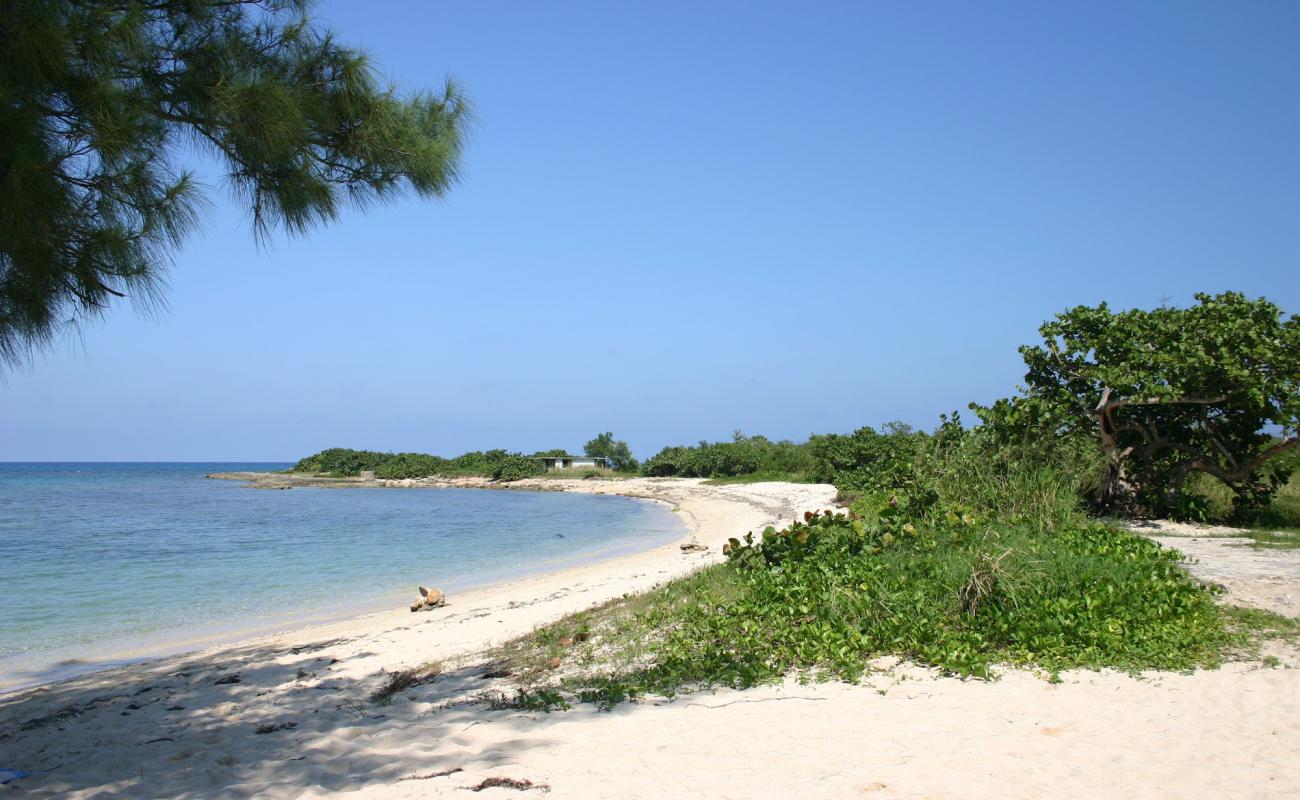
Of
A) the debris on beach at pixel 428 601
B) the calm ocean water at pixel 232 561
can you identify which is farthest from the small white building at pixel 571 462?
the debris on beach at pixel 428 601

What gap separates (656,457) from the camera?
5525 centimetres

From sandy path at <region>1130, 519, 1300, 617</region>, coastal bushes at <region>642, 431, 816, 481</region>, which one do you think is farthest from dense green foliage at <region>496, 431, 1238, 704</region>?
coastal bushes at <region>642, 431, 816, 481</region>

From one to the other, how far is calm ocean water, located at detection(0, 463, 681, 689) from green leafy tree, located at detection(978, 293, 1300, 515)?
10418 mm

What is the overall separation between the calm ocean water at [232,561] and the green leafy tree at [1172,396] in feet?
34.2

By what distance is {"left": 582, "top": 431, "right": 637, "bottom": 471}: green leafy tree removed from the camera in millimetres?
61750

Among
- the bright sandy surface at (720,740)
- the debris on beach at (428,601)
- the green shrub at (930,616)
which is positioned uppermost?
the green shrub at (930,616)

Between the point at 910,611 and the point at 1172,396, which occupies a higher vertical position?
the point at 1172,396

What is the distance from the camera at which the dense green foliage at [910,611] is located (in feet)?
18.5

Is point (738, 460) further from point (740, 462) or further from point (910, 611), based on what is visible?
point (910, 611)

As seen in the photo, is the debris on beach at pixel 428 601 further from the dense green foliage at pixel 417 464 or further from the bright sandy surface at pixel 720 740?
the dense green foliage at pixel 417 464

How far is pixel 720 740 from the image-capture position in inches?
177

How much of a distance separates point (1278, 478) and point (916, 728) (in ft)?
38.1

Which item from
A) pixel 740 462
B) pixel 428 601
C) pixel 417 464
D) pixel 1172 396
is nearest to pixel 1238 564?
pixel 1172 396

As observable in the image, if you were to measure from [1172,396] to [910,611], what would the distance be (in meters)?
8.08
